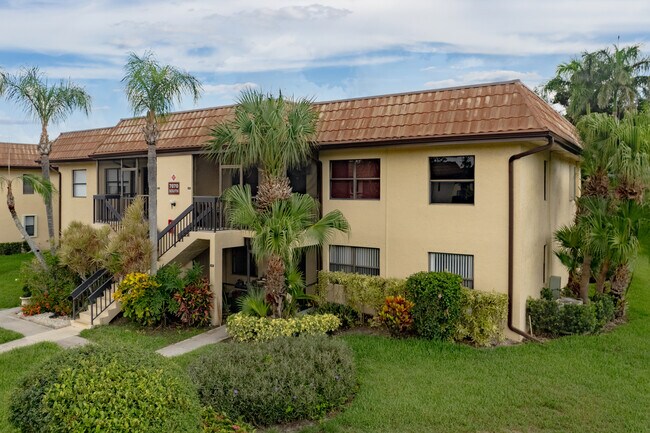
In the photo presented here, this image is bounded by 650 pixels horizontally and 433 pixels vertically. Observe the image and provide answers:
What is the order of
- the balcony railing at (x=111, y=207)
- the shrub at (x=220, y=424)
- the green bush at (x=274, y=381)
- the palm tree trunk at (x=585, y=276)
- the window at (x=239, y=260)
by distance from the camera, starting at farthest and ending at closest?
the window at (x=239, y=260), the balcony railing at (x=111, y=207), the palm tree trunk at (x=585, y=276), the green bush at (x=274, y=381), the shrub at (x=220, y=424)

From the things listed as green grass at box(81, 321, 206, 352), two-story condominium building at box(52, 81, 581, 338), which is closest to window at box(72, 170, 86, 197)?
two-story condominium building at box(52, 81, 581, 338)

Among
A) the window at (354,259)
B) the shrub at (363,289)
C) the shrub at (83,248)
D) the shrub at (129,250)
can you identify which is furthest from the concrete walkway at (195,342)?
the shrub at (83,248)

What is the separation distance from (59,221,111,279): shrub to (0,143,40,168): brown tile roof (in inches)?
619

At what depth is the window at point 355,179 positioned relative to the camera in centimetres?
1370

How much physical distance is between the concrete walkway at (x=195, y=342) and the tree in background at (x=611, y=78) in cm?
2947

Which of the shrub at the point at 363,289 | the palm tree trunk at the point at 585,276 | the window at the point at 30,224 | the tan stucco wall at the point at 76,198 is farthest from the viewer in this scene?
the window at the point at 30,224

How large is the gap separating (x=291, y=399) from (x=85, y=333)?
7884 millimetres

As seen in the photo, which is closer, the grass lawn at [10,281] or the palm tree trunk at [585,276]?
the palm tree trunk at [585,276]

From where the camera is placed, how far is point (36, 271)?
1595 centimetres

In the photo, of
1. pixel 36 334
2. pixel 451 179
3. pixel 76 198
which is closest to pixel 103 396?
pixel 451 179

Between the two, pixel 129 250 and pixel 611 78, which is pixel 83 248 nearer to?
pixel 129 250

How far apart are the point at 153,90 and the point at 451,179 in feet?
26.6

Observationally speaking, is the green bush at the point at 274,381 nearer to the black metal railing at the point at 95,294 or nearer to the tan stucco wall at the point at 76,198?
the black metal railing at the point at 95,294

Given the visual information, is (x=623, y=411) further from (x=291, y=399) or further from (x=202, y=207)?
(x=202, y=207)
